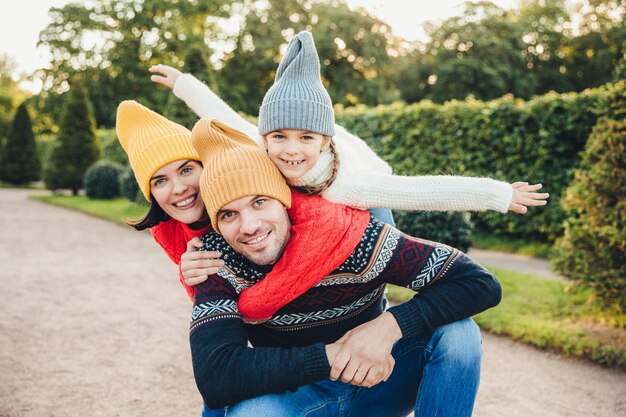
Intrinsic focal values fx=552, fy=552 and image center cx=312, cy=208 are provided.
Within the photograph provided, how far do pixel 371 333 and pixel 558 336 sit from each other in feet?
10.7

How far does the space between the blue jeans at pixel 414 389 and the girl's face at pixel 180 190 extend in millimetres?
883

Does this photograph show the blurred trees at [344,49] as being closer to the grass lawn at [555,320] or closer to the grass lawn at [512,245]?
the grass lawn at [512,245]

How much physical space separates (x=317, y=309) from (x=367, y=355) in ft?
1.03

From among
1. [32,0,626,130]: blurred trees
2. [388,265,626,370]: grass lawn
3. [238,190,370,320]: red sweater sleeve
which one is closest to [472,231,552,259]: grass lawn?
[388,265,626,370]: grass lawn

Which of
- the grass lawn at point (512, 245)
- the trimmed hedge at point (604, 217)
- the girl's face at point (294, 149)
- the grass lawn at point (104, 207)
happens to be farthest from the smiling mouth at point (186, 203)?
the grass lawn at point (104, 207)

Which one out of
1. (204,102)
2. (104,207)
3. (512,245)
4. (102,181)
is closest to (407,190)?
(204,102)

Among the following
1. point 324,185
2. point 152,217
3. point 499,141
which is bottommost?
point 152,217

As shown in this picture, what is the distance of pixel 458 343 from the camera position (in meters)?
2.04

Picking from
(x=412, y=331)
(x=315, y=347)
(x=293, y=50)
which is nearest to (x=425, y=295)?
(x=412, y=331)

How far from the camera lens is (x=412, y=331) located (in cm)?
205

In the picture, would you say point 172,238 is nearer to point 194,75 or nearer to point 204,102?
point 204,102

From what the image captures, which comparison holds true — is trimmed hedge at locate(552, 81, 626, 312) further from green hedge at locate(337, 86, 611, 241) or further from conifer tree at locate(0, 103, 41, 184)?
conifer tree at locate(0, 103, 41, 184)

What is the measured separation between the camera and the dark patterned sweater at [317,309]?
6.15 feet

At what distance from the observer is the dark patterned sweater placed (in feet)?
6.15
